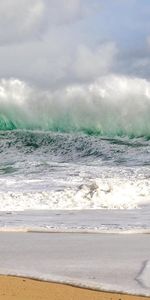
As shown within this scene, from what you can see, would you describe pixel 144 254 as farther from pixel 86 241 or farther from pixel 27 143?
pixel 27 143

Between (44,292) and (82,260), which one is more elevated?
(44,292)

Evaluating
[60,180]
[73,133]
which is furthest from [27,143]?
[60,180]

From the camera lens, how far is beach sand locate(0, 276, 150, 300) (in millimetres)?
4045

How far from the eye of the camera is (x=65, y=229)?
780cm

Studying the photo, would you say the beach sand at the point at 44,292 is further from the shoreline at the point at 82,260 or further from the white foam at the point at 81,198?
the white foam at the point at 81,198

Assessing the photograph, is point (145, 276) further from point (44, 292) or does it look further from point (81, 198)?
point (81, 198)

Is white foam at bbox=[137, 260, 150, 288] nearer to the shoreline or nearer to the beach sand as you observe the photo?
the shoreline

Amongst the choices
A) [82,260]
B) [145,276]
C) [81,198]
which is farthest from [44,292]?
[81,198]

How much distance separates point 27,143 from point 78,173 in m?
15.8

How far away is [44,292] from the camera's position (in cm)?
418

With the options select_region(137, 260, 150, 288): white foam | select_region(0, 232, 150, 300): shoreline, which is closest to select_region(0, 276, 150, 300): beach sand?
select_region(0, 232, 150, 300): shoreline

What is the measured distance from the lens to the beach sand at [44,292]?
404 cm

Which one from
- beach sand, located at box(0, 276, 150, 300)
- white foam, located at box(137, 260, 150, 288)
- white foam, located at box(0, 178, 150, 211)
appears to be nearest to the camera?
beach sand, located at box(0, 276, 150, 300)

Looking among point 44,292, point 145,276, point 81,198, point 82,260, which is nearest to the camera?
point 44,292
